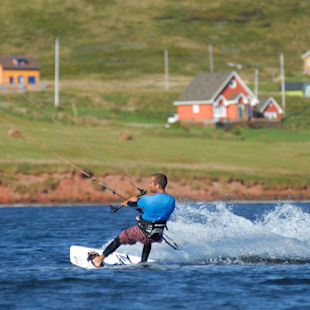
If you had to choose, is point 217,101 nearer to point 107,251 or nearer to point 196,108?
point 196,108

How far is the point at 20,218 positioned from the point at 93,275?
16984mm

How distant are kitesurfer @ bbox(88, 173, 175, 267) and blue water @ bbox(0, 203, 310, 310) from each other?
0.76m

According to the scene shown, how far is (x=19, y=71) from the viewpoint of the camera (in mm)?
126062

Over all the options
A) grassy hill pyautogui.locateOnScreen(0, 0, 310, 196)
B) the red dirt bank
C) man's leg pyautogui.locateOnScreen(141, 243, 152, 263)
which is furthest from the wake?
the red dirt bank

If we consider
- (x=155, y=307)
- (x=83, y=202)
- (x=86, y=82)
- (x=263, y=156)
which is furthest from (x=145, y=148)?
(x=86, y=82)

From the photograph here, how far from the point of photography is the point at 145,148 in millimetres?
52312

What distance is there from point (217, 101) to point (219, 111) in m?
1.33

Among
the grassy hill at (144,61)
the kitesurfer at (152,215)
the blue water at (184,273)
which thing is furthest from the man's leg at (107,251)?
the grassy hill at (144,61)

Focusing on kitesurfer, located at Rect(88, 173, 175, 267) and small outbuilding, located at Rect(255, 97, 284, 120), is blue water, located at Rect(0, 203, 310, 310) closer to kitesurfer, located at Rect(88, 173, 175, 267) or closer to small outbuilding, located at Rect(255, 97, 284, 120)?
kitesurfer, located at Rect(88, 173, 175, 267)

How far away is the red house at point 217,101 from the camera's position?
82.6m

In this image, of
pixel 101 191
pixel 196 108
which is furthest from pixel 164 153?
pixel 196 108

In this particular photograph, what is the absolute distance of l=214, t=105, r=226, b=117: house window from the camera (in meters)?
82.8

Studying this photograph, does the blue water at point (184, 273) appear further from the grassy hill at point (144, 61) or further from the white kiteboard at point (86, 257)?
the grassy hill at point (144, 61)

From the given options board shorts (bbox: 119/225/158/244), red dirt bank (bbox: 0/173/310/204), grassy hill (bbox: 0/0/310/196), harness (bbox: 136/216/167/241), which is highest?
grassy hill (bbox: 0/0/310/196)
